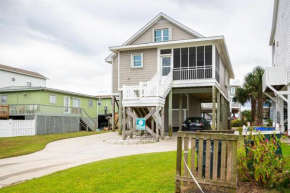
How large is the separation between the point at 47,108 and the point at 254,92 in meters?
20.9

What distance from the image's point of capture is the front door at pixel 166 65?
19.4 meters

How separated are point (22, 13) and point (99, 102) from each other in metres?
23.8

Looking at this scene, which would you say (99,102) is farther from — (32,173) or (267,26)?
(32,173)

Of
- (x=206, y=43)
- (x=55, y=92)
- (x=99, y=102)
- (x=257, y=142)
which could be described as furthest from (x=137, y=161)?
(x=99, y=102)

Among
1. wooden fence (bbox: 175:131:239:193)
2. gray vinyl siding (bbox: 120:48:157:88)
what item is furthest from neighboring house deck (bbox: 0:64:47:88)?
wooden fence (bbox: 175:131:239:193)

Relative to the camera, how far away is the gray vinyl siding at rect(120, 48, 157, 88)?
1952cm

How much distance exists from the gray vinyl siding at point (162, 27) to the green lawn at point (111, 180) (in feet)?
46.1

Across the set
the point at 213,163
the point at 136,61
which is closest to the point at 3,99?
the point at 136,61

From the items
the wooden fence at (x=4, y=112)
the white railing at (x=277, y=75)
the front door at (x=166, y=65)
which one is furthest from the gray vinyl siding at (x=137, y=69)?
the wooden fence at (x=4, y=112)

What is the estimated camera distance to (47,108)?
25.3m

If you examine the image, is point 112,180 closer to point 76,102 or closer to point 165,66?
point 165,66

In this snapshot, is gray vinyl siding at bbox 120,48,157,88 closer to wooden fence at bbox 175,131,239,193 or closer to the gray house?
the gray house

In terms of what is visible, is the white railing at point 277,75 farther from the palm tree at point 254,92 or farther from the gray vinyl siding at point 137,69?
the palm tree at point 254,92

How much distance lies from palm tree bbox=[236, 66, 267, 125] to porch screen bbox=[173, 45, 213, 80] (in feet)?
35.7
